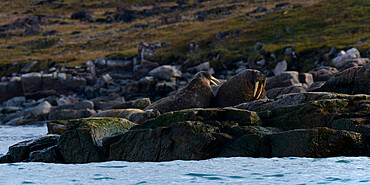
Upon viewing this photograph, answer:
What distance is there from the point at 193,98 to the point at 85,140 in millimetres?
6939

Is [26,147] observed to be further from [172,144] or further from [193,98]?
[193,98]

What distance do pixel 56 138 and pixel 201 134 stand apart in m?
5.04

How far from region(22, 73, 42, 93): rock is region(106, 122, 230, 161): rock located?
132ft

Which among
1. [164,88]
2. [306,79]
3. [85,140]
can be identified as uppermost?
[85,140]

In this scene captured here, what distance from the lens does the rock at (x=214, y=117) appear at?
451 inches

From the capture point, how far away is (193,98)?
17.5 meters

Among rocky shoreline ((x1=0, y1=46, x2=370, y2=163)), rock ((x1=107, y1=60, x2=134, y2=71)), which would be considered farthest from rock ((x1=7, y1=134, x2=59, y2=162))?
rock ((x1=107, y1=60, x2=134, y2=71))

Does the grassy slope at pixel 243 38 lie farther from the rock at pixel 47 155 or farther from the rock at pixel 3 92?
the rock at pixel 47 155

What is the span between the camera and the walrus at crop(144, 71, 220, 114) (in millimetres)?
17500

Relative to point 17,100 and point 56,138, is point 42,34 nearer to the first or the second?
point 17,100

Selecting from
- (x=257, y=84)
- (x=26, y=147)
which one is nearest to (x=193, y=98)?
(x=257, y=84)

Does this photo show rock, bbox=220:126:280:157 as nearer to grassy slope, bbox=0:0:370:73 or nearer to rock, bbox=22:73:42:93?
grassy slope, bbox=0:0:370:73

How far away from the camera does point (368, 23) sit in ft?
177

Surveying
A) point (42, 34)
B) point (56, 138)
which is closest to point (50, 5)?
point (42, 34)
